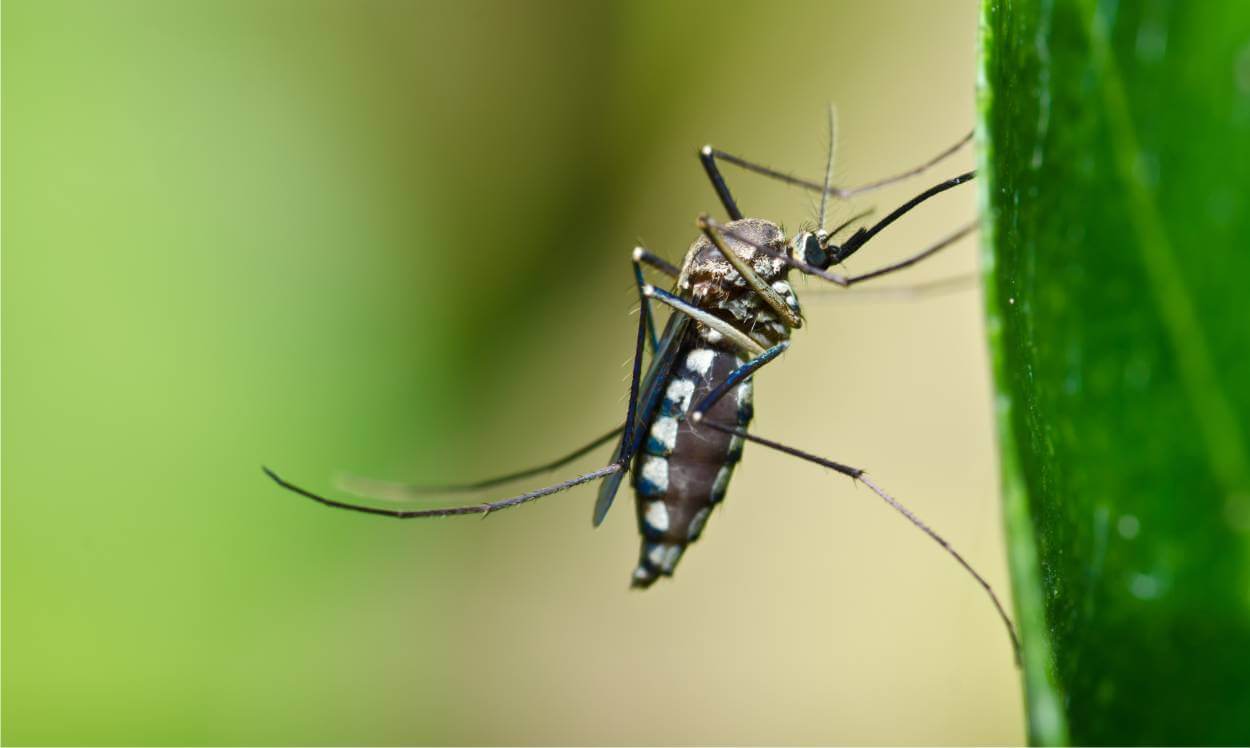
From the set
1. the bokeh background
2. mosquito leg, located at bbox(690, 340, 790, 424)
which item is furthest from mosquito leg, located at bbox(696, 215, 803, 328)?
the bokeh background

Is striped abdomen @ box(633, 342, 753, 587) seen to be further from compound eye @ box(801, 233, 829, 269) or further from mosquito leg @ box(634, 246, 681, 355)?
compound eye @ box(801, 233, 829, 269)

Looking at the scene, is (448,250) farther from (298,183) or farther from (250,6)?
(250,6)

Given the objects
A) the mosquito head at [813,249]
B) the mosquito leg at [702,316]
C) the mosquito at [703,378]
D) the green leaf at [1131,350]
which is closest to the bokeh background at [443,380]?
the mosquito head at [813,249]

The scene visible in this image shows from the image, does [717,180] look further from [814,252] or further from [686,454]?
[686,454]

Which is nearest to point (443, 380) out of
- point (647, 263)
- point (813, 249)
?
point (647, 263)

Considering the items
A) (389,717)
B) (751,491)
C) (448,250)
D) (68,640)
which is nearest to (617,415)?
(751,491)
